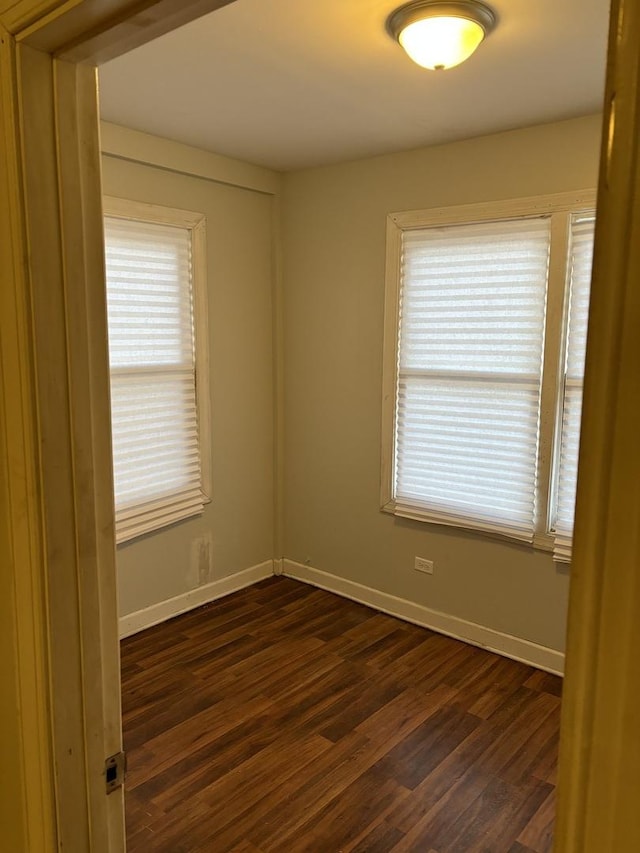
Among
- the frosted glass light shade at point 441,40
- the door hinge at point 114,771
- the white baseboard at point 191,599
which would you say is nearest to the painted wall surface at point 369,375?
the white baseboard at point 191,599

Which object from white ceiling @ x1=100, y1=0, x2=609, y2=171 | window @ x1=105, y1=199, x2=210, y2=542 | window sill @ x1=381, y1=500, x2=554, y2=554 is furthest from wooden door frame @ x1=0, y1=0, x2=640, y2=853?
window sill @ x1=381, y1=500, x2=554, y2=554

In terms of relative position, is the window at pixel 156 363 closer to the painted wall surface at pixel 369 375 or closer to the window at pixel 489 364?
the painted wall surface at pixel 369 375

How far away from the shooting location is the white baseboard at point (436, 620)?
10.8 ft

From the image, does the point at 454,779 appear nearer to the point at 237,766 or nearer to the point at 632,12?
the point at 237,766

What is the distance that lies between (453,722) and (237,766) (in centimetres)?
98

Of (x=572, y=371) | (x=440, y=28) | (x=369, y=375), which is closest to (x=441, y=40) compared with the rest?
(x=440, y=28)

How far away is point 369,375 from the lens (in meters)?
3.83

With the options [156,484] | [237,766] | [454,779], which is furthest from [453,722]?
[156,484]

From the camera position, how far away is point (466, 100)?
271cm

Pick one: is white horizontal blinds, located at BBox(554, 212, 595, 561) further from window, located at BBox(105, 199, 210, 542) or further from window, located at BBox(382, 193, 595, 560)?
Answer: window, located at BBox(105, 199, 210, 542)

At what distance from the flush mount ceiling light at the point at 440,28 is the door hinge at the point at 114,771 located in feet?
7.02

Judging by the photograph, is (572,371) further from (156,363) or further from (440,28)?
(156,363)

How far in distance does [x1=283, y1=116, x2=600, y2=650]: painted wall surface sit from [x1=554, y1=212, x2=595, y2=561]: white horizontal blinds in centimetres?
18

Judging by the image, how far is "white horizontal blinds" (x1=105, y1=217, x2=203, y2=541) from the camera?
3.31m
